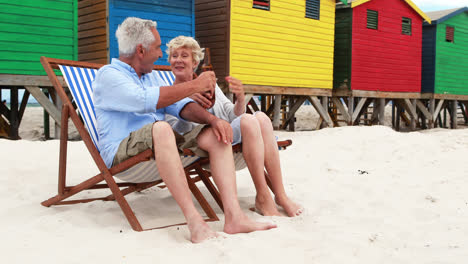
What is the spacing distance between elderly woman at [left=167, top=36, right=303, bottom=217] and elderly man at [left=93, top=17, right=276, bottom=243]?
8.5 inches

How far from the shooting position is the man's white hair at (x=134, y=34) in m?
2.68

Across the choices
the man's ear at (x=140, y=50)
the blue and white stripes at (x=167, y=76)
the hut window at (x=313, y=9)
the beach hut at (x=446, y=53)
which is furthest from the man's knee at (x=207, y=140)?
the beach hut at (x=446, y=53)

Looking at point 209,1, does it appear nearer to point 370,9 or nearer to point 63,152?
point 370,9

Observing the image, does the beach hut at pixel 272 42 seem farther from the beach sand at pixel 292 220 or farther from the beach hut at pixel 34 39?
the beach sand at pixel 292 220

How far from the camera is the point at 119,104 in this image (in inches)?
101

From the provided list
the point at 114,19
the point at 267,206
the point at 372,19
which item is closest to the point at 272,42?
the point at 114,19

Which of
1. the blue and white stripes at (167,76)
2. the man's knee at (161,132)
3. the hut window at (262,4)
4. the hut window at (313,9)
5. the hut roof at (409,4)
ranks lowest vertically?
→ the man's knee at (161,132)

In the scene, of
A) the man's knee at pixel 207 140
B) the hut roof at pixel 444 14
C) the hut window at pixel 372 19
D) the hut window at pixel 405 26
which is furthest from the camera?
the hut roof at pixel 444 14

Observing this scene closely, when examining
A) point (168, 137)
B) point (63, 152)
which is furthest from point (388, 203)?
point (63, 152)

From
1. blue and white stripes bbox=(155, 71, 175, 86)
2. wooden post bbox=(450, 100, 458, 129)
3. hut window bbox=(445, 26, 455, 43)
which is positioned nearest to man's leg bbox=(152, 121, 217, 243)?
blue and white stripes bbox=(155, 71, 175, 86)

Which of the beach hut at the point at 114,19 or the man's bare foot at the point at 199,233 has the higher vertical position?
the beach hut at the point at 114,19

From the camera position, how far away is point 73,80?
10.5 ft

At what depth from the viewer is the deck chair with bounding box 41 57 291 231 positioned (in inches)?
102

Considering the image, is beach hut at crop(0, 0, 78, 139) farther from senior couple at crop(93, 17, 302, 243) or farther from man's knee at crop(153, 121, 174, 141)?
man's knee at crop(153, 121, 174, 141)
